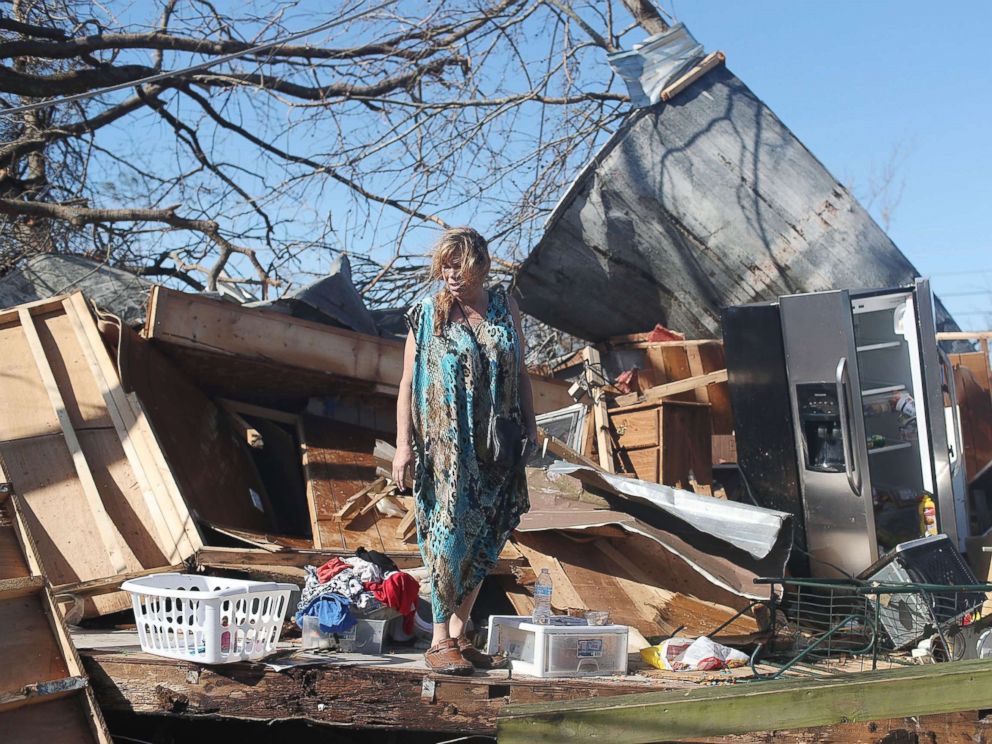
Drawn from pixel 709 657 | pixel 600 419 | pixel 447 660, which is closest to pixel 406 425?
pixel 447 660

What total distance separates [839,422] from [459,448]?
3194 millimetres

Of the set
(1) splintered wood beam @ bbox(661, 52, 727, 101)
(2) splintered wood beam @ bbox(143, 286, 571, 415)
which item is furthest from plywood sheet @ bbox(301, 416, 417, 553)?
(1) splintered wood beam @ bbox(661, 52, 727, 101)

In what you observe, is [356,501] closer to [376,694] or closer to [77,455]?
[77,455]

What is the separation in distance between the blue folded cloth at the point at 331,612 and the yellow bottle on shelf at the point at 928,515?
12.0ft

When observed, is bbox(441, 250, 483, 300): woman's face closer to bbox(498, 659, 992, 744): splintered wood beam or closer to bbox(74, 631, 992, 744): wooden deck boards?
bbox(74, 631, 992, 744): wooden deck boards

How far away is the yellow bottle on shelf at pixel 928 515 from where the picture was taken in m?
6.24

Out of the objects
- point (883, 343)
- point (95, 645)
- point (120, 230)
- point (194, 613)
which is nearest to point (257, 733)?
point (95, 645)

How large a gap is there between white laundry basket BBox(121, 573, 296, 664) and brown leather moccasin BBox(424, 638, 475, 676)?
2.05 feet

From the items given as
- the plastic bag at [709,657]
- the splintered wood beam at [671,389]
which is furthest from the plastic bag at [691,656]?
the splintered wood beam at [671,389]

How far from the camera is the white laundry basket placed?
382 centimetres

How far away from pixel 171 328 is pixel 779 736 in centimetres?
441

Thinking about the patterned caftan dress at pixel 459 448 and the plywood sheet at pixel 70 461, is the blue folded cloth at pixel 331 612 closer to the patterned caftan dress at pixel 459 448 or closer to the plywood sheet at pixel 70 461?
the patterned caftan dress at pixel 459 448

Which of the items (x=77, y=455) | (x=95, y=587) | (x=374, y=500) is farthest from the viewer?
(x=374, y=500)

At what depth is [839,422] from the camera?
6266mm
